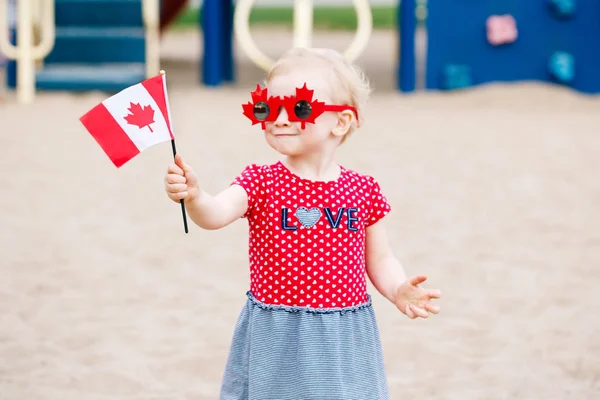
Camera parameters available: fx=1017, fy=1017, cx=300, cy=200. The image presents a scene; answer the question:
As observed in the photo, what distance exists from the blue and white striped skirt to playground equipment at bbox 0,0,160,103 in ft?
34.1

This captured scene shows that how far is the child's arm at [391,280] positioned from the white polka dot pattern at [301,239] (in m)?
0.11

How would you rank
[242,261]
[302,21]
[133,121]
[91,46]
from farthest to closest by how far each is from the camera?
[91,46]
[302,21]
[242,261]
[133,121]

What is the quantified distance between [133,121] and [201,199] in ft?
0.75

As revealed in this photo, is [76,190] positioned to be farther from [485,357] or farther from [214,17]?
[214,17]

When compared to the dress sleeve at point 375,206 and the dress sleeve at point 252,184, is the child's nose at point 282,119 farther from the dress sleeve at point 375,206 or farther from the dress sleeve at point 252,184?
the dress sleeve at point 375,206

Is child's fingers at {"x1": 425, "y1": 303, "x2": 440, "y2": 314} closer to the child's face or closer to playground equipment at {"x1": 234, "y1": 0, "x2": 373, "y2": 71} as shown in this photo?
the child's face

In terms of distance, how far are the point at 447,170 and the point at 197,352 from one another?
4.53m

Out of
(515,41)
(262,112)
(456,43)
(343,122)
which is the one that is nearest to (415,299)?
(343,122)

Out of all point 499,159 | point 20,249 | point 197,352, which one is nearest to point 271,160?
point 499,159

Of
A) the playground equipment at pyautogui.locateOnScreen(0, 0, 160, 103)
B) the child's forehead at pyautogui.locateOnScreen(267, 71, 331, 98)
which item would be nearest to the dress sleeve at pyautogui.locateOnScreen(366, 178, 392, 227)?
the child's forehead at pyautogui.locateOnScreen(267, 71, 331, 98)

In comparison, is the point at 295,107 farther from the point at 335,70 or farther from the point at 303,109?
the point at 335,70

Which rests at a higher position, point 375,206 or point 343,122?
point 343,122

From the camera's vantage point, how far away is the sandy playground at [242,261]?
354cm

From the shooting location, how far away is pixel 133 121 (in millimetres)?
2191
